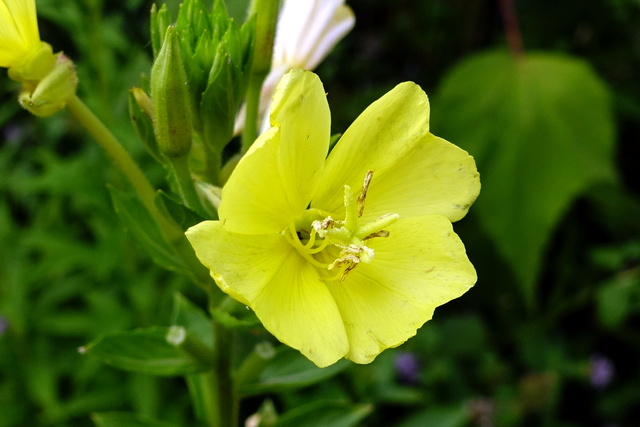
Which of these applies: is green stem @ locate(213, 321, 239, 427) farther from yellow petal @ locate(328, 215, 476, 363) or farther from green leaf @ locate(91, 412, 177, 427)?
yellow petal @ locate(328, 215, 476, 363)

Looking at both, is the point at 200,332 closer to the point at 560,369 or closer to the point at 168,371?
the point at 168,371

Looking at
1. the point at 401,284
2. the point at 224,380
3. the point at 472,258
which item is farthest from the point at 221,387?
the point at 472,258

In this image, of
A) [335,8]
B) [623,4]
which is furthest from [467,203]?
[623,4]

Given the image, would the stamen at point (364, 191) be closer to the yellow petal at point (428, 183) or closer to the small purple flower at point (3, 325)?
the yellow petal at point (428, 183)

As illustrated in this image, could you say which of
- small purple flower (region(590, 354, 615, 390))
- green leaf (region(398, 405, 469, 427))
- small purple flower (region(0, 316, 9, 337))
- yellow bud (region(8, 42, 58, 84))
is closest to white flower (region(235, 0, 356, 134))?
yellow bud (region(8, 42, 58, 84))

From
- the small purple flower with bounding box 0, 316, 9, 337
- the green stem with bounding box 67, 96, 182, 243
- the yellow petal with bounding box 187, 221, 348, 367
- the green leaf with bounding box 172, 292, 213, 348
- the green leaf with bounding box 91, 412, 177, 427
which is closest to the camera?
the yellow petal with bounding box 187, 221, 348, 367

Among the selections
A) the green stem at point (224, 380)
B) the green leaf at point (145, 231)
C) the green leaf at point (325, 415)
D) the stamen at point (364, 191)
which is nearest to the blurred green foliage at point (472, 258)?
the green leaf at point (325, 415)

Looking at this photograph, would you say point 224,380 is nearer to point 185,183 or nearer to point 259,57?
point 185,183

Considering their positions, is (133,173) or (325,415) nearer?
(133,173)
